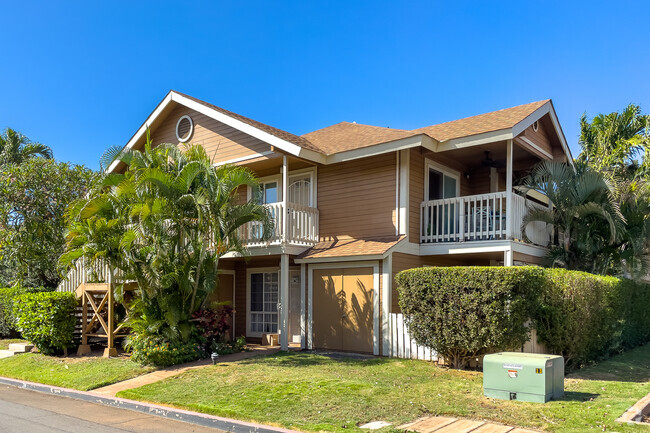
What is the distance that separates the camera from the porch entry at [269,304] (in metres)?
17.0

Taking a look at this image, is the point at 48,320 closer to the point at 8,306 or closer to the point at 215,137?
the point at 8,306

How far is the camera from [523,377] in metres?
8.59

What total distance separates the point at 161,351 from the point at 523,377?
786 centimetres

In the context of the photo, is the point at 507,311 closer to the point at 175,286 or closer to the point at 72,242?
the point at 175,286

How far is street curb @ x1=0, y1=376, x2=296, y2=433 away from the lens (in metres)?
7.84

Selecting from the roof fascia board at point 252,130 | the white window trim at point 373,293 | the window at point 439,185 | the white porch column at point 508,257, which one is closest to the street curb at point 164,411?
the white window trim at point 373,293

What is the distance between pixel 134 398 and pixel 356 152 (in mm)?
8151

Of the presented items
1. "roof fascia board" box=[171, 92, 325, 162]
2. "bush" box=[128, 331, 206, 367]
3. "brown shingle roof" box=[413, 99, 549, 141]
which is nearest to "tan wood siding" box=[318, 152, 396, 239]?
"roof fascia board" box=[171, 92, 325, 162]

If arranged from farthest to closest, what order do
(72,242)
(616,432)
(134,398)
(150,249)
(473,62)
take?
(473,62)
(72,242)
(150,249)
(134,398)
(616,432)

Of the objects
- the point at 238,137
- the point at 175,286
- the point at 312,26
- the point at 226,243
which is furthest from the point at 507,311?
the point at 312,26

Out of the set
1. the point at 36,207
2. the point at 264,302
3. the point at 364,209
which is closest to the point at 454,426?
the point at 364,209

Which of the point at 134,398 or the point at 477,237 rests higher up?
the point at 477,237

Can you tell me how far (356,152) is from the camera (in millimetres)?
14961

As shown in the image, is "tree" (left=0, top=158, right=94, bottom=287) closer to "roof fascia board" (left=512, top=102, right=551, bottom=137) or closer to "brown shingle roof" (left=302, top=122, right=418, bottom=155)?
"brown shingle roof" (left=302, top=122, right=418, bottom=155)
